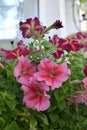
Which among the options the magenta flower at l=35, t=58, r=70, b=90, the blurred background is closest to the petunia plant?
the magenta flower at l=35, t=58, r=70, b=90

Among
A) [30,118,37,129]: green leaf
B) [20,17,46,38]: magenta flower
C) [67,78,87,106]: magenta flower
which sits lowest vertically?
[30,118,37,129]: green leaf

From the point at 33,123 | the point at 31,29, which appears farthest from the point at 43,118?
the point at 31,29

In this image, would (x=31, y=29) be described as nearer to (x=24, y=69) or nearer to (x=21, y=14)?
(x=24, y=69)

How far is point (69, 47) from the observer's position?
2.34ft

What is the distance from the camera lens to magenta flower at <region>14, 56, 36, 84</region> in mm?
586

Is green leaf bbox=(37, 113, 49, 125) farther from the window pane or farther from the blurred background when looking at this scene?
the window pane

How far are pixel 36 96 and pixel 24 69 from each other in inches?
3.1

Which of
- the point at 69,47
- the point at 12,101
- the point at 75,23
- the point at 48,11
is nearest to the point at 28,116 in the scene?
the point at 12,101

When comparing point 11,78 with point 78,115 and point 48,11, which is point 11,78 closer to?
point 78,115

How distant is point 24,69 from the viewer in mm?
604

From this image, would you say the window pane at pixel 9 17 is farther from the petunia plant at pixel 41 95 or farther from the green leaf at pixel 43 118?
the green leaf at pixel 43 118

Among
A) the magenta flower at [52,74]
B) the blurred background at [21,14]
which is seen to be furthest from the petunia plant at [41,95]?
the blurred background at [21,14]

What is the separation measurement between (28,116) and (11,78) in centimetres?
11

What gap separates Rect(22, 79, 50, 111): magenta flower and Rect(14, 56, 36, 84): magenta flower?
40mm
